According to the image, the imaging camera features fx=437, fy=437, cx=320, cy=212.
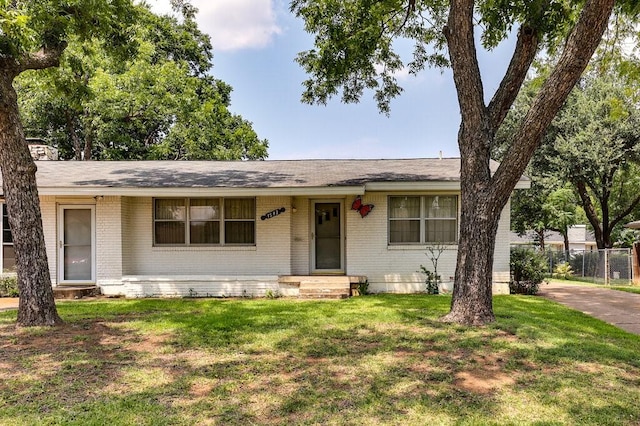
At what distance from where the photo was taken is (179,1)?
9180 millimetres

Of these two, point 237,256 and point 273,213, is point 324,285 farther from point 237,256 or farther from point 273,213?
point 237,256

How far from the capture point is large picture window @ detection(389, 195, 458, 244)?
37.9ft

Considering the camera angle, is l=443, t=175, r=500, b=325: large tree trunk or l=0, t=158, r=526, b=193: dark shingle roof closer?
l=443, t=175, r=500, b=325: large tree trunk

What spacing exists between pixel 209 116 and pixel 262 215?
14.8 m

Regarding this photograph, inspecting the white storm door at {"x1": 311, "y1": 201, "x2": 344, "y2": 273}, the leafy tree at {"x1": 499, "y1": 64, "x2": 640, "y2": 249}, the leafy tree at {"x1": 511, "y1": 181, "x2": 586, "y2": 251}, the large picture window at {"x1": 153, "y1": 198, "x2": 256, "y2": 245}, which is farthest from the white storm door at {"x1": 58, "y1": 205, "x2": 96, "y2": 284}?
the leafy tree at {"x1": 511, "y1": 181, "x2": 586, "y2": 251}

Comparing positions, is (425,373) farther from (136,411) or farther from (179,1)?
(179,1)

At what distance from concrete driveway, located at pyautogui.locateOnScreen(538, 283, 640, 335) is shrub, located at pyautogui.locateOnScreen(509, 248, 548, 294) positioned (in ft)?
1.65

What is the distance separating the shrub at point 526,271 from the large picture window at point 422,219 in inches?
80.5

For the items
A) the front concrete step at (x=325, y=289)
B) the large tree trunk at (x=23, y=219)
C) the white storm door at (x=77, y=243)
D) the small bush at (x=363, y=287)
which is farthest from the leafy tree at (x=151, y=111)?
the small bush at (x=363, y=287)

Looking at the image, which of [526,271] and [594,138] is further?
[594,138]

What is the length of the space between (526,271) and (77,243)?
12.0 meters

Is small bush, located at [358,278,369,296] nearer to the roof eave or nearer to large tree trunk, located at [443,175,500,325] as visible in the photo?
the roof eave

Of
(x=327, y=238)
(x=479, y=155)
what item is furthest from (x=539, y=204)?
(x=479, y=155)

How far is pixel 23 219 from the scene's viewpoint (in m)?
7.00
